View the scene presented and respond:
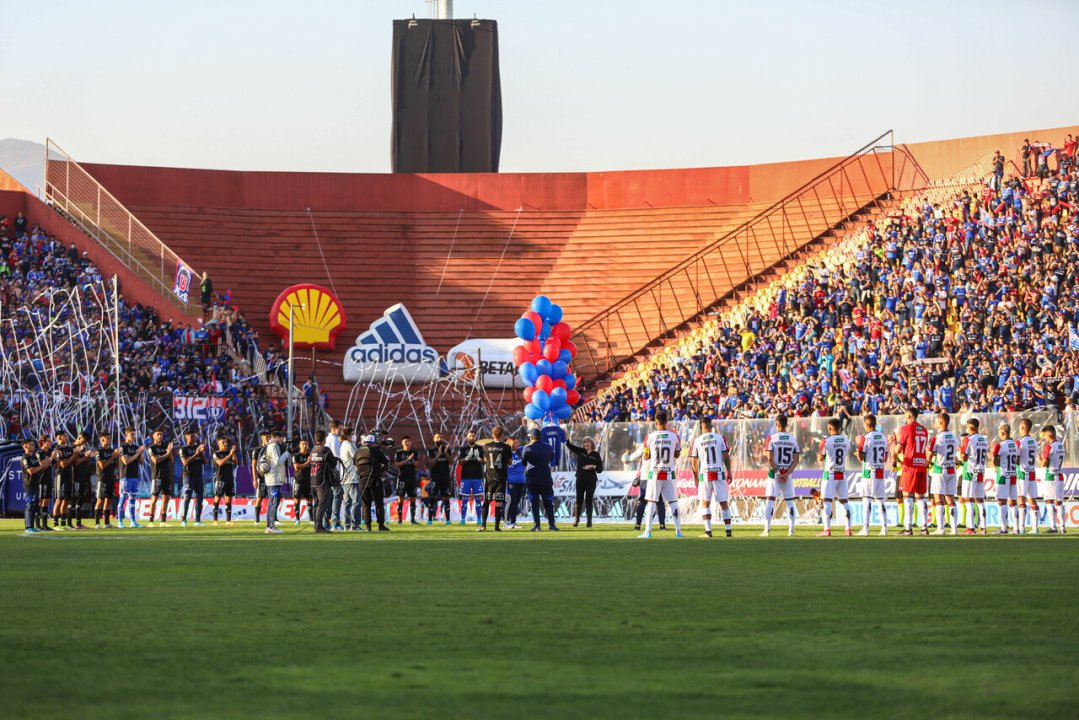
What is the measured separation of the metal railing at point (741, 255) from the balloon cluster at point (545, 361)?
9741mm

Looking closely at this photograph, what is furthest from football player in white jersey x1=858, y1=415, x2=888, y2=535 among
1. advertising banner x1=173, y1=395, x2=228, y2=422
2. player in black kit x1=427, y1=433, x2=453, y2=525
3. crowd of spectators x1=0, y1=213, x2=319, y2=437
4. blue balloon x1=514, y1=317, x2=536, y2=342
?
crowd of spectators x1=0, y1=213, x2=319, y2=437

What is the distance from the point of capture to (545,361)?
38.3 metres

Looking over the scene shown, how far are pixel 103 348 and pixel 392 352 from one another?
9982 millimetres

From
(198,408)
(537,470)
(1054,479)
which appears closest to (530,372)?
(198,408)

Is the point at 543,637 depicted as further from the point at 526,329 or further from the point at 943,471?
the point at 526,329

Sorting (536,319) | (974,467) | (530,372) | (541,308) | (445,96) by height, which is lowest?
(974,467)

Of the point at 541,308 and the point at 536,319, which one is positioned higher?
the point at 541,308

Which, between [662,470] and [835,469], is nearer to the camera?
[662,470]

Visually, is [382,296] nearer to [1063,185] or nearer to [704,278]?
[704,278]

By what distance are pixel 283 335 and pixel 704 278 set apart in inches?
569

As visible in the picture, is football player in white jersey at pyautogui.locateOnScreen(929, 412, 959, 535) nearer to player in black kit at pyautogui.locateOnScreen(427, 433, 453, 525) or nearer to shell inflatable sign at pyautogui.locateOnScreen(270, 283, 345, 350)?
player in black kit at pyautogui.locateOnScreen(427, 433, 453, 525)

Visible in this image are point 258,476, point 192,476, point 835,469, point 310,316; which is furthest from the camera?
point 310,316

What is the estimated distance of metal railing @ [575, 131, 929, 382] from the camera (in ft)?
162

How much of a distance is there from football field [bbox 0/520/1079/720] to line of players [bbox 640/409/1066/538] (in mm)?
6482
